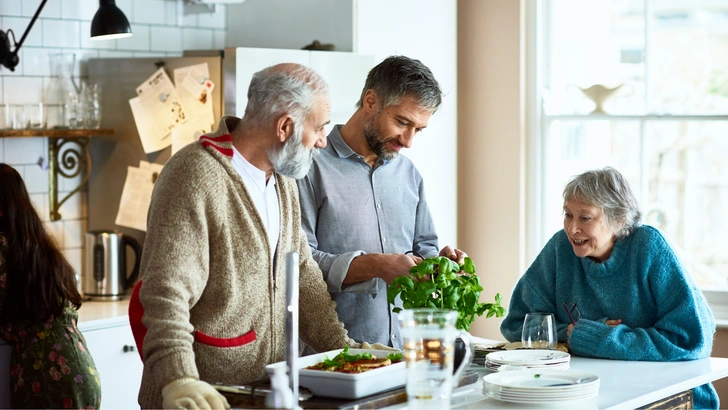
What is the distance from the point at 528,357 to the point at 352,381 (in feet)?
2.18

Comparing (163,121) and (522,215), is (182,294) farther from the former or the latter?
(522,215)

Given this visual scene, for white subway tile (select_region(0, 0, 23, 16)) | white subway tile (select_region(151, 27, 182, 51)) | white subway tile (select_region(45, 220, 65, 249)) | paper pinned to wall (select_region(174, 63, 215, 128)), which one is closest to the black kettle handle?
white subway tile (select_region(45, 220, 65, 249))

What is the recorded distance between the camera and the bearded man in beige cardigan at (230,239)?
1984 mm

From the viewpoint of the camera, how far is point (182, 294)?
6.55ft

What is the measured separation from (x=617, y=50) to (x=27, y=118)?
106 inches

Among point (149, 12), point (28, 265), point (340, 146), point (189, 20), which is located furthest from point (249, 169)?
point (189, 20)

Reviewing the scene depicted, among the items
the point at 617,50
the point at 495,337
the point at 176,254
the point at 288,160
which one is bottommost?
the point at 495,337

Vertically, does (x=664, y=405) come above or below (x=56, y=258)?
below

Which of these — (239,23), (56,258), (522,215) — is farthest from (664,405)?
(239,23)

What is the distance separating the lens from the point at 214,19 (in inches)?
184

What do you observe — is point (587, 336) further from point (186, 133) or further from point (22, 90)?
point (22, 90)

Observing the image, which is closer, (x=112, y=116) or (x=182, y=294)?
(x=182, y=294)

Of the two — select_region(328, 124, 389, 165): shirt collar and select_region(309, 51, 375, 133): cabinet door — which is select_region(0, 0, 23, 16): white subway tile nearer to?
select_region(309, 51, 375, 133): cabinet door

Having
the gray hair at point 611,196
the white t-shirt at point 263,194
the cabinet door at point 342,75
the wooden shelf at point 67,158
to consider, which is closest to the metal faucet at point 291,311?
the white t-shirt at point 263,194
